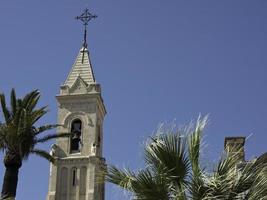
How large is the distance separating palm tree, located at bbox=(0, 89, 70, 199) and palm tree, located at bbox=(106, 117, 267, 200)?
1818 centimetres

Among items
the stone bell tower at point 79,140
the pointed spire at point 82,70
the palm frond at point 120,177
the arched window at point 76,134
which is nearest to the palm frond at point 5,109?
the palm frond at point 120,177

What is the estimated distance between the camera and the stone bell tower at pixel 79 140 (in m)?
53.7

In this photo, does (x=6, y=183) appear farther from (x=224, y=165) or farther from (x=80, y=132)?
(x=80, y=132)

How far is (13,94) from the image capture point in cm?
3044

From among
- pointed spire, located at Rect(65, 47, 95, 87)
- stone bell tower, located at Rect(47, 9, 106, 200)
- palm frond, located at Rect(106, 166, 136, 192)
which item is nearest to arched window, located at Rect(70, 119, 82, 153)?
stone bell tower, located at Rect(47, 9, 106, 200)

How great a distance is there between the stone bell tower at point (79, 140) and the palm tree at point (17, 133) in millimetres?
22641

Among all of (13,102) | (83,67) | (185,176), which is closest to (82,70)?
(83,67)

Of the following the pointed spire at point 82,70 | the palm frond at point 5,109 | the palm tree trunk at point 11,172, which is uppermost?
the pointed spire at point 82,70

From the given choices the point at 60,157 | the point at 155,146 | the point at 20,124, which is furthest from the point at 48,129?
the point at 60,157

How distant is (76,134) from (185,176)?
4682cm

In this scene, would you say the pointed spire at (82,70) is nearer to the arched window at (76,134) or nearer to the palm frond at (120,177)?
the arched window at (76,134)

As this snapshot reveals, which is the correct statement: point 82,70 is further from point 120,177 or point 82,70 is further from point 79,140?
point 120,177

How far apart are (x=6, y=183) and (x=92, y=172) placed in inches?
1013

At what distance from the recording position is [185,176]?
406 inches
